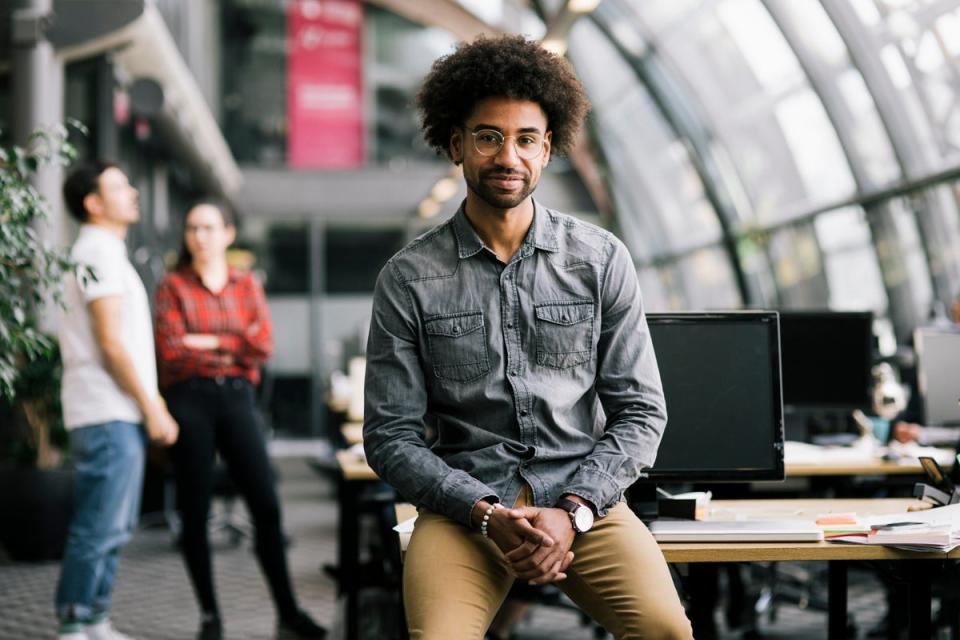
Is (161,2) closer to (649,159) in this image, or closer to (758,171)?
(758,171)


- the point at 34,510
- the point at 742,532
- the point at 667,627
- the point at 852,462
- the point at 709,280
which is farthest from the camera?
the point at 709,280

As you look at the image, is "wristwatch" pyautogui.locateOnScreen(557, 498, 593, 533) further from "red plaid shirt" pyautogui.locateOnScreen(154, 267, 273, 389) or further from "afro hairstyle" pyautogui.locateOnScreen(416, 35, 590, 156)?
"red plaid shirt" pyautogui.locateOnScreen(154, 267, 273, 389)

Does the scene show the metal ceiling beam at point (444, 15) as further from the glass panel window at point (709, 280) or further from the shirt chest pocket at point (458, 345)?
the shirt chest pocket at point (458, 345)

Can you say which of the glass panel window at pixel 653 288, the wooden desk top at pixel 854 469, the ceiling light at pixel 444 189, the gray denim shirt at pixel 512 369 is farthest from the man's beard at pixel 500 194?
the glass panel window at pixel 653 288

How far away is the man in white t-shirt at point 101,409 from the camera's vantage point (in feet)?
12.3

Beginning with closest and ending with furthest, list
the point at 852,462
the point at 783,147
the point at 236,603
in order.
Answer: the point at 852,462 < the point at 236,603 < the point at 783,147

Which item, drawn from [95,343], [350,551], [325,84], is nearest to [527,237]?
[350,551]

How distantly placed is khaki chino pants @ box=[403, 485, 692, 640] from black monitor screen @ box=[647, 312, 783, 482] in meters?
0.50

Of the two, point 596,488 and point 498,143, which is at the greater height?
point 498,143

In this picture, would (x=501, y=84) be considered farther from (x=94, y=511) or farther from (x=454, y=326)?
(x=94, y=511)

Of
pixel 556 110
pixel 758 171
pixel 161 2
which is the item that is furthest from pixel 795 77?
pixel 556 110

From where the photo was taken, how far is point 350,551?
381 centimetres

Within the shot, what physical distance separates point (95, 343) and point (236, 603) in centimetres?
176

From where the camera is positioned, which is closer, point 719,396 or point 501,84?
point 501,84
